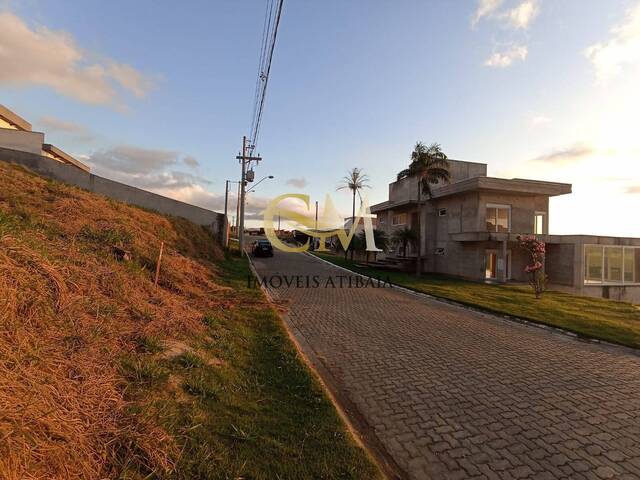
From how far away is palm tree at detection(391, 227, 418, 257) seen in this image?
23375mm

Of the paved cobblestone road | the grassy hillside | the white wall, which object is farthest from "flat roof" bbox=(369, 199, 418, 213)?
the white wall

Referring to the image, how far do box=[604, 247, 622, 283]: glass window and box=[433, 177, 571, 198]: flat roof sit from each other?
175 inches

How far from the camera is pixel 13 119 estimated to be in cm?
2291

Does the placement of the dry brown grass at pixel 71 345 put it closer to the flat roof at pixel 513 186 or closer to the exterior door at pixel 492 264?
the flat roof at pixel 513 186

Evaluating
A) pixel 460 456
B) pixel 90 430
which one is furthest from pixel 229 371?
pixel 460 456

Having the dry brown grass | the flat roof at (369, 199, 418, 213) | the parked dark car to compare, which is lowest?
the dry brown grass

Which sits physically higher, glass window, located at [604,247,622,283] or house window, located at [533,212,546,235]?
house window, located at [533,212,546,235]

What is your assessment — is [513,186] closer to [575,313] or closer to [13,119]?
[575,313]

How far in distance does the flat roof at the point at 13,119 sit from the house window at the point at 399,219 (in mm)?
30617

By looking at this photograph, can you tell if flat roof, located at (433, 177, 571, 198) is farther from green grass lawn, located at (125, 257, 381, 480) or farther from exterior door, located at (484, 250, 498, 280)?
green grass lawn, located at (125, 257, 381, 480)

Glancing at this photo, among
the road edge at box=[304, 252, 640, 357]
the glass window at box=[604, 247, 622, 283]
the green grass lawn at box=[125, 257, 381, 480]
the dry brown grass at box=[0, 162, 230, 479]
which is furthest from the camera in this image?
the glass window at box=[604, 247, 622, 283]

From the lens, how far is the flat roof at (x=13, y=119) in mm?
21752

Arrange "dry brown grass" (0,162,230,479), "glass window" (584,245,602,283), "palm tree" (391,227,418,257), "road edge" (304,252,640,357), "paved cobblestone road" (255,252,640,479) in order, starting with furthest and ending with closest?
"palm tree" (391,227,418,257) → "glass window" (584,245,602,283) → "road edge" (304,252,640,357) → "paved cobblestone road" (255,252,640,479) → "dry brown grass" (0,162,230,479)

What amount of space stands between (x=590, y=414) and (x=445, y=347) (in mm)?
2605
